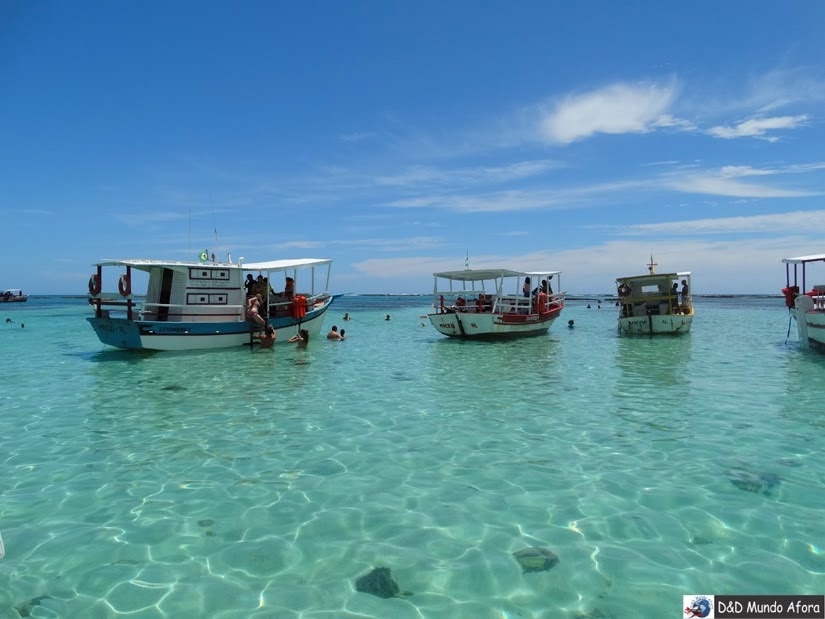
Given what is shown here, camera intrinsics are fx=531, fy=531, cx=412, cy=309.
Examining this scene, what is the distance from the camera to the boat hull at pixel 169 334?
62.6 ft

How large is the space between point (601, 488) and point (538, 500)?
2.91ft

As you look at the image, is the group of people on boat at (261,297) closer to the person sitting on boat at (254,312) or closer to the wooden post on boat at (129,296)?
the person sitting on boat at (254,312)

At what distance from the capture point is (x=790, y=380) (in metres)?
13.5

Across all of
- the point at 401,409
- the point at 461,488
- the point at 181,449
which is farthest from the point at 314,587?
the point at 401,409

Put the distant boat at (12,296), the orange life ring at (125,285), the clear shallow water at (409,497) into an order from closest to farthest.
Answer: the clear shallow water at (409,497), the orange life ring at (125,285), the distant boat at (12,296)

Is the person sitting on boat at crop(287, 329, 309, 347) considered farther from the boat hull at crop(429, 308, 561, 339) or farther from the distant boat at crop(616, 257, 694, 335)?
the distant boat at crop(616, 257, 694, 335)

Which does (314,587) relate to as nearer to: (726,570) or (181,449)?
(726,570)

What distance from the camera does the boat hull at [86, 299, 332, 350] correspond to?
62.6 ft

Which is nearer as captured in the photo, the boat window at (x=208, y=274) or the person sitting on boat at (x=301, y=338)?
the boat window at (x=208, y=274)

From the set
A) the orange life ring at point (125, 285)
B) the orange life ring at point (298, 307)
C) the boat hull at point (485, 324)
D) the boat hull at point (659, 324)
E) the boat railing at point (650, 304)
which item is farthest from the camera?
the boat railing at point (650, 304)

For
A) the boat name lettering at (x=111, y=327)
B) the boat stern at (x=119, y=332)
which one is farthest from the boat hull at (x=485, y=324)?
the boat name lettering at (x=111, y=327)

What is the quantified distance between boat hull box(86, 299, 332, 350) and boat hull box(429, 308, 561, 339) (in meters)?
8.71

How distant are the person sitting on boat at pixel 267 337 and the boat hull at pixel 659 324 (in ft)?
56.5

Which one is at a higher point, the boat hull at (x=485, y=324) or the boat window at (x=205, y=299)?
the boat window at (x=205, y=299)
